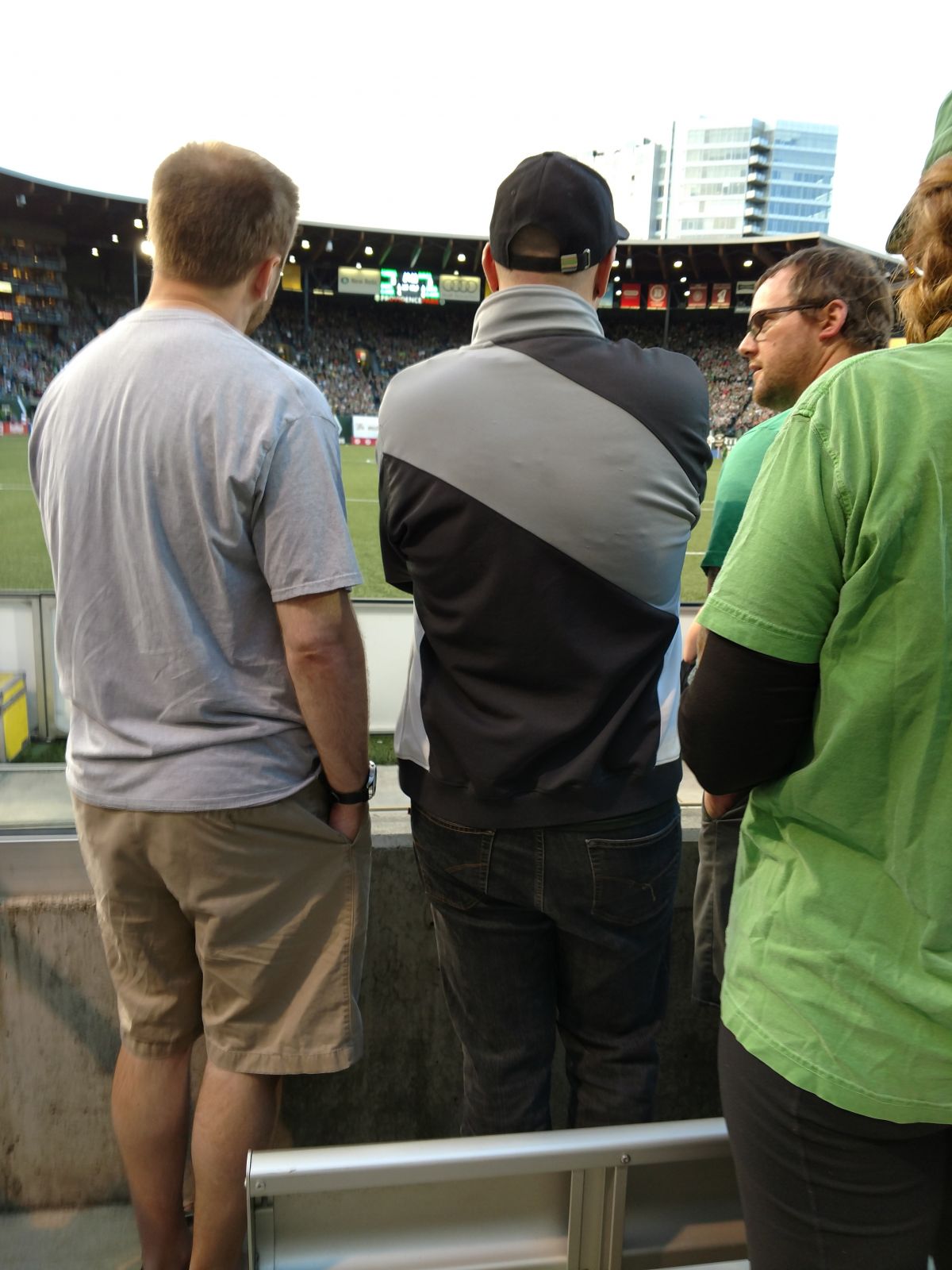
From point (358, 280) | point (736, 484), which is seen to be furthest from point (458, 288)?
point (736, 484)

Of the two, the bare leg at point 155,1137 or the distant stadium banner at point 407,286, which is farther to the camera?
the distant stadium banner at point 407,286

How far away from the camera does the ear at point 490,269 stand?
1073 millimetres

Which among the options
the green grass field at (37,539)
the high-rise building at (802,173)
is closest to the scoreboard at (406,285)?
the green grass field at (37,539)

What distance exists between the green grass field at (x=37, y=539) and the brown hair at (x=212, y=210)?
424 cm

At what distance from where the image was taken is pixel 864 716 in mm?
654

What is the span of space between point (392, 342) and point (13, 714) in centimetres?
2799

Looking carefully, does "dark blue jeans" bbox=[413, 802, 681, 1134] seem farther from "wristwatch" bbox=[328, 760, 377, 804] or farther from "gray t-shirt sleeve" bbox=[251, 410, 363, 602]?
"gray t-shirt sleeve" bbox=[251, 410, 363, 602]

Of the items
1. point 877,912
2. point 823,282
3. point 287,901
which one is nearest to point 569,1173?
point 287,901

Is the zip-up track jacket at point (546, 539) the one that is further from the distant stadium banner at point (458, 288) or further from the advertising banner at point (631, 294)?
the distant stadium banner at point (458, 288)

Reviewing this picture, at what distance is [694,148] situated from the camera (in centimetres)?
306

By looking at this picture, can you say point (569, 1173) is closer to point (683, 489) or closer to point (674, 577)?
point (674, 577)

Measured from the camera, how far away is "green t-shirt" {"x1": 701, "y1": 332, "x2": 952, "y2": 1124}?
1.99ft

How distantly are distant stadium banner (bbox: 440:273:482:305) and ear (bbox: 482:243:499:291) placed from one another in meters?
26.5

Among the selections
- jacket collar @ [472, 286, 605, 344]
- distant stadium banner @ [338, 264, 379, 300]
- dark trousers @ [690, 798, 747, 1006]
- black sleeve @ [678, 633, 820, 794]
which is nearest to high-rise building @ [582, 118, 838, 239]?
jacket collar @ [472, 286, 605, 344]
